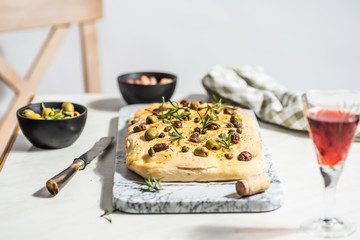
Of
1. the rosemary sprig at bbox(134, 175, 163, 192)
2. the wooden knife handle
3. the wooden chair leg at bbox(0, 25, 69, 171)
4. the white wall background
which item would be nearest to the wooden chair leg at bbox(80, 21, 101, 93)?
the wooden chair leg at bbox(0, 25, 69, 171)

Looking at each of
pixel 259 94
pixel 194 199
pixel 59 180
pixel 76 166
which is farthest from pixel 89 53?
pixel 194 199

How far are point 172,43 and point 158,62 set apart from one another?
228 mm

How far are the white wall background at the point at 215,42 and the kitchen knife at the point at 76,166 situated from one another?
114 inches

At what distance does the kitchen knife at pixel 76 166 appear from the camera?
1.42 meters

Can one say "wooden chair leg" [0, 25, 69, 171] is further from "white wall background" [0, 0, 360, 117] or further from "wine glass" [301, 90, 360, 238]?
"wine glass" [301, 90, 360, 238]

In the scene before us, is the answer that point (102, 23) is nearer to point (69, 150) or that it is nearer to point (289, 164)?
point (69, 150)

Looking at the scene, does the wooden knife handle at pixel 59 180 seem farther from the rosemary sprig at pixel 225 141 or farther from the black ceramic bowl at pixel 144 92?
the black ceramic bowl at pixel 144 92

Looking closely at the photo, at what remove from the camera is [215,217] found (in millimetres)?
1321

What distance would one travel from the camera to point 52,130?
5.78ft

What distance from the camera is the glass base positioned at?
121 cm

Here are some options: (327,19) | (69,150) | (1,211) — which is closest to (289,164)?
(69,150)

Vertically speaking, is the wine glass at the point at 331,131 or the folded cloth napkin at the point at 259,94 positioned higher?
the wine glass at the point at 331,131

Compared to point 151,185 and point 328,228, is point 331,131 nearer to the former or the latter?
point 328,228

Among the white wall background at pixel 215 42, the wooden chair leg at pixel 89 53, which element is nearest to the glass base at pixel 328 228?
the wooden chair leg at pixel 89 53
